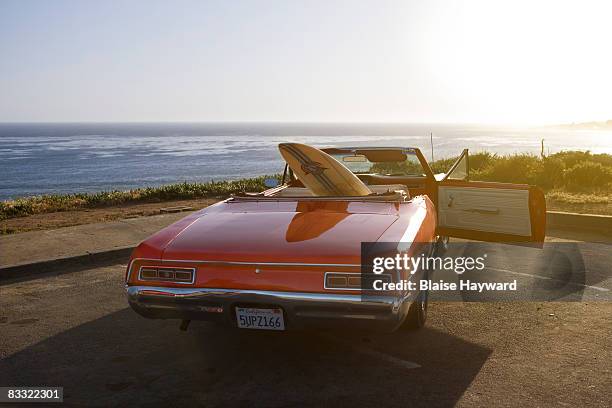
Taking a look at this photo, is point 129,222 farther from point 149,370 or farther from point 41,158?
point 41,158

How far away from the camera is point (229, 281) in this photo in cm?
406

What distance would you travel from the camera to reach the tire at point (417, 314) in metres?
4.87

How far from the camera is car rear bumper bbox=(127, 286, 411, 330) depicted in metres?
3.91

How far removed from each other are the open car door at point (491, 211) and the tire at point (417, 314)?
1641 millimetres

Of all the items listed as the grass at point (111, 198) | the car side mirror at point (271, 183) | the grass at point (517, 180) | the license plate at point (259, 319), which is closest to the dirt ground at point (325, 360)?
the license plate at point (259, 319)

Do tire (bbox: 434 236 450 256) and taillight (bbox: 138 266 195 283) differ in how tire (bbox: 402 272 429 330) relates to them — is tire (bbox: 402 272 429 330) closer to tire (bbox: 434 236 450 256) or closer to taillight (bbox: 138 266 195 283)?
taillight (bbox: 138 266 195 283)

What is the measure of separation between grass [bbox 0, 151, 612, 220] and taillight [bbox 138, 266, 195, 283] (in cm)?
919

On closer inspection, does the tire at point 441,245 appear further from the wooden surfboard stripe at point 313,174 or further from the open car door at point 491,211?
the wooden surfboard stripe at point 313,174

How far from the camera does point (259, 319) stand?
13.4 feet

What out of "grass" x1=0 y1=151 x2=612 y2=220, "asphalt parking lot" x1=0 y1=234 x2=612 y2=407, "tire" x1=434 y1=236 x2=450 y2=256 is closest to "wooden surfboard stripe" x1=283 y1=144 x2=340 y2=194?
"asphalt parking lot" x1=0 y1=234 x2=612 y2=407

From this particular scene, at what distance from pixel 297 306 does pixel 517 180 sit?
46.4ft

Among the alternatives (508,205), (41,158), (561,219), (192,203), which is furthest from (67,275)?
(41,158)

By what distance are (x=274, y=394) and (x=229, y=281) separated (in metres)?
0.77

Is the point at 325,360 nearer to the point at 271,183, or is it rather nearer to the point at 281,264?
the point at 281,264
